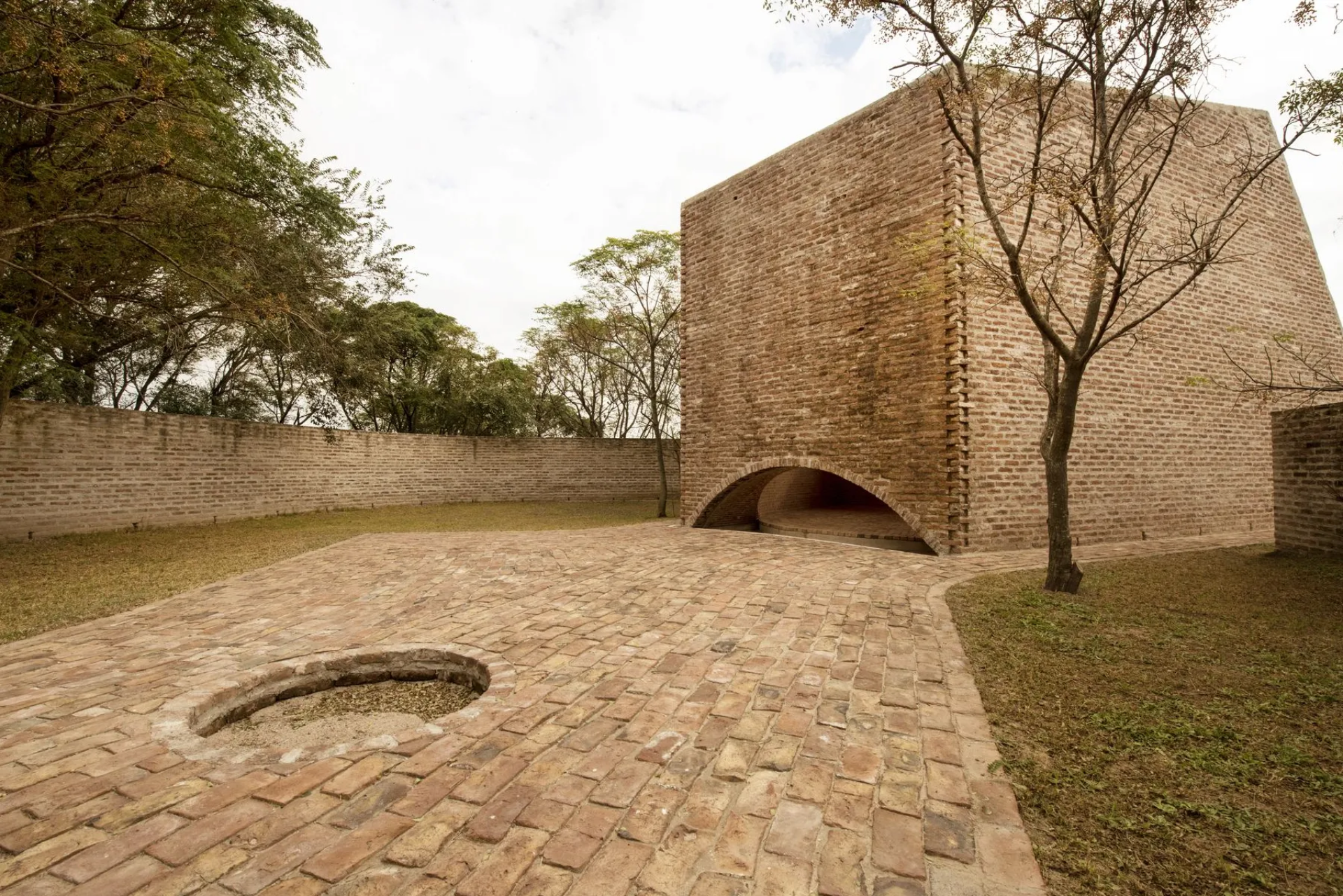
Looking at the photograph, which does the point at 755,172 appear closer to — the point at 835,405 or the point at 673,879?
the point at 835,405

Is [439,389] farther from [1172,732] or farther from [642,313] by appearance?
[1172,732]

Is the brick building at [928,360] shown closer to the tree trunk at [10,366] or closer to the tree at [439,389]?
the tree trunk at [10,366]

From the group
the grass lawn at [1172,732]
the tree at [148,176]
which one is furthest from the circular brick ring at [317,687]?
the tree at [148,176]

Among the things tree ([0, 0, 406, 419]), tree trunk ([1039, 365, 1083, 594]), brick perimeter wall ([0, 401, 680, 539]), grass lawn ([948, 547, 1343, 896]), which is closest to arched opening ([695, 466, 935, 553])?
tree trunk ([1039, 365, 1083, 594])

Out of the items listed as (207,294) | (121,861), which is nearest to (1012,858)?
(121,861)

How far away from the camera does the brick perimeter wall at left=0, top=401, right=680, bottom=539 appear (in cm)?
883

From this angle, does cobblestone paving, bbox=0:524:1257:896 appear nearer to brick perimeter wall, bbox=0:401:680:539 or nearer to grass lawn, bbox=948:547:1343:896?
grass lawn, bbox=948:547:1343:896

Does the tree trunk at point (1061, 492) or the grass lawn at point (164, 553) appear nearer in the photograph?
the tree trunk at point (1061, 492)

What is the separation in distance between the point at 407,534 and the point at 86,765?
7.23 metres

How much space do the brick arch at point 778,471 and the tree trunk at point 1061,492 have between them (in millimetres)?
1832

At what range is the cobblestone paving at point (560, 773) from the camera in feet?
5.09

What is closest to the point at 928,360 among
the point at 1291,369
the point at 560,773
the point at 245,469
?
the point at 560,773

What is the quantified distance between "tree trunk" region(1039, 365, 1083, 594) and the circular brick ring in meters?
4.33

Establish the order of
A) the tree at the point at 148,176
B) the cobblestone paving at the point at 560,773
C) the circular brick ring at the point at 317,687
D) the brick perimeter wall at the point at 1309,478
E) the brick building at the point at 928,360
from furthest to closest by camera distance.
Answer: the brick building at the point at 928,360 < the brick perimeter wall at the point at 1309,478 < the tree at the point at 148,176 < the circular brick ring at the point at 317,687 < the cobblestone paving at the point at 560,773
